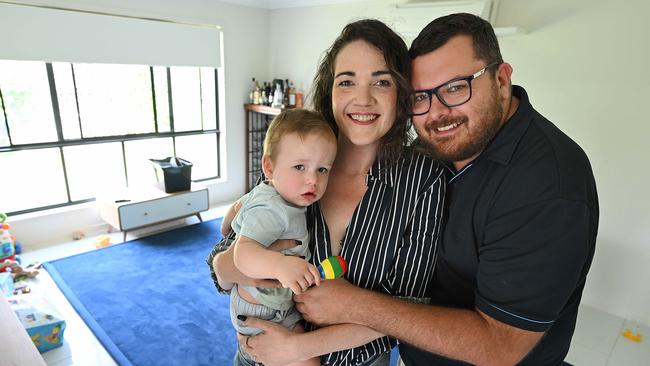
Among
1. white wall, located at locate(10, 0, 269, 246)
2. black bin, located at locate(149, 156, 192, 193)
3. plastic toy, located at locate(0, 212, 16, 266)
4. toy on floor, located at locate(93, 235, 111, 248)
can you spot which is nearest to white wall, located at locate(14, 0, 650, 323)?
white wall, located at locate(10, 0, 269, 246)

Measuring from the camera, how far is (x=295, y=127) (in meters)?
1.11

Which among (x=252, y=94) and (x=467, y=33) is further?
(x=252, y=94)

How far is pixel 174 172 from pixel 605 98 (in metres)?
3.97

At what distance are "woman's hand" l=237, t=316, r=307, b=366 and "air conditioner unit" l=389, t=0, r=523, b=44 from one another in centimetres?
240

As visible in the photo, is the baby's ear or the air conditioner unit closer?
the baby's ear

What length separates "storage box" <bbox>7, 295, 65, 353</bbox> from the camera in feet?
7.57

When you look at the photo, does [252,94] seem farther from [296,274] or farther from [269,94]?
[296,274]

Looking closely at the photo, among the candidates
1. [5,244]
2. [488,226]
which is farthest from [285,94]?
[488,226]

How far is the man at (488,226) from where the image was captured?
823 millimetres

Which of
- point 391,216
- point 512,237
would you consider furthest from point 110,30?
point 512,237

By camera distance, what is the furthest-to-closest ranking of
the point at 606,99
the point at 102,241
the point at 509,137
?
the point at 102,241
the point at 606,99
the point at 509,137

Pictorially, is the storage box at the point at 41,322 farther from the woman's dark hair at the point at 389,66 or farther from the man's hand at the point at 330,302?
the woman's dark hair at the point at 389,66

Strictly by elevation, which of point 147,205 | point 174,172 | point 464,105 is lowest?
point 147,205

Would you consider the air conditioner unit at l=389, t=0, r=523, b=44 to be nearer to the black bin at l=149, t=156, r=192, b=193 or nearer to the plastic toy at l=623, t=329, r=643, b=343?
the plastic toy at l=623, t=329, r=643, b=343
